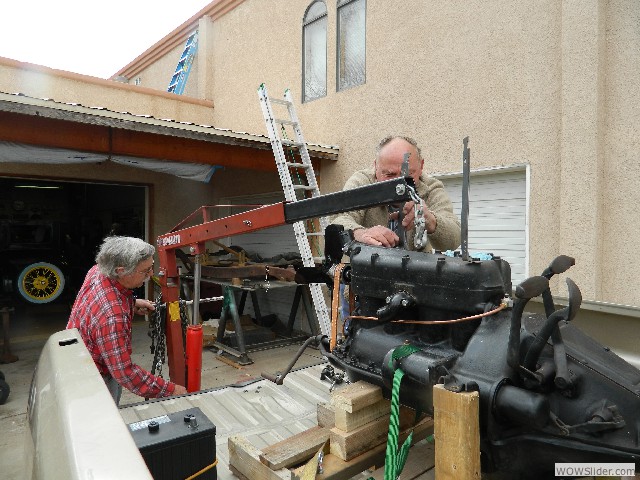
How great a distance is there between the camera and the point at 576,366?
4.04ft

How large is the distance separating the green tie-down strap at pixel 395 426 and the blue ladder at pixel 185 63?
10.7 m

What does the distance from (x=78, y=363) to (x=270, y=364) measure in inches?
182

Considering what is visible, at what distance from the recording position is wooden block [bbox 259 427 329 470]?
1.50m

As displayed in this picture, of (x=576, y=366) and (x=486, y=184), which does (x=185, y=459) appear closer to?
(x=576, y=366)

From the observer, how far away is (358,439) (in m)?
1.49

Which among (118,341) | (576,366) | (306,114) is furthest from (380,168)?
(306,114)

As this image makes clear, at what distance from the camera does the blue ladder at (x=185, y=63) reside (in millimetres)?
10436

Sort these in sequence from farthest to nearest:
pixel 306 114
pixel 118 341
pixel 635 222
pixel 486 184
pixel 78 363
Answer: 1. pixel 306 114
2. pixel 486 184
3. pixel 635 222
4. pixel 118 341
5. pixel 78 363

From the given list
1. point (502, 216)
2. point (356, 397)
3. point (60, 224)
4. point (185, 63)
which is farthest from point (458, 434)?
point (60, 224)

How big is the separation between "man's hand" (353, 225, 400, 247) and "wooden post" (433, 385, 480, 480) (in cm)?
77

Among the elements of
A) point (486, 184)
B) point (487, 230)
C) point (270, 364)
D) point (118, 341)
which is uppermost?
point (486, 184)

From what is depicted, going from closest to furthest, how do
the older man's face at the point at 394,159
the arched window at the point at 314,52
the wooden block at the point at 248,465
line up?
the wooden block at the point at 248,465 < the older man's face at the point at 394,159 < the arched window at the point at 314,52

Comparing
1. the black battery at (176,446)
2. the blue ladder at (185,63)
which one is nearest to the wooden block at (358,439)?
the black battery at (176,446)

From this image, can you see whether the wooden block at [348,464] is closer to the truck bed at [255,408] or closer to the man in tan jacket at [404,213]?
the truck bed at [255,408]
